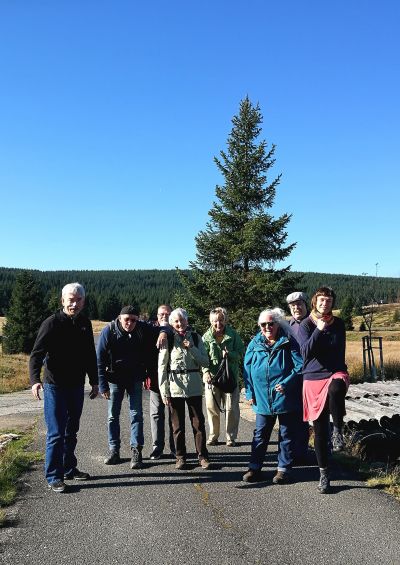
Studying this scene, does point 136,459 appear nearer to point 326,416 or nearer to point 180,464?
point 180,464

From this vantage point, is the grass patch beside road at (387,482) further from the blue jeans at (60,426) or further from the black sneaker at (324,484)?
the blue jeans at (60,426)

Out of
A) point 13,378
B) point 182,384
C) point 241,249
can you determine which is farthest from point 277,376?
point 13,378

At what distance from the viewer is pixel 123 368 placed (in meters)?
6.43

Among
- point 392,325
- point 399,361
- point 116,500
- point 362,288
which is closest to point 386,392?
point 116,500

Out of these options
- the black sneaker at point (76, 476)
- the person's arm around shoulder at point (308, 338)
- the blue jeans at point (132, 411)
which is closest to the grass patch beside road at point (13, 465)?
the black sneaker at point (76, 476)

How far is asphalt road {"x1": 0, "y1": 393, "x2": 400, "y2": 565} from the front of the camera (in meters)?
4.00

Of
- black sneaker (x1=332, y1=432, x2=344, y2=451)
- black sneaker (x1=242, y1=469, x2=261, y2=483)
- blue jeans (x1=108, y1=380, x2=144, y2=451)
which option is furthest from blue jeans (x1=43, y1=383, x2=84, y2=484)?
black sneaker (x1=332, y1=432, x2=344, y2=451)

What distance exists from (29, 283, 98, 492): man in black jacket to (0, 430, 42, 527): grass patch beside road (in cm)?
43

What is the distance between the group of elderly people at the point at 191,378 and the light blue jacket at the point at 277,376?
11 mm

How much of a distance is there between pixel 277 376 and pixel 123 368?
73.6 inches

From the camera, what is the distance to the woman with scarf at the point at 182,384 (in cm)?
634

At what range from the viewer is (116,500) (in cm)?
520

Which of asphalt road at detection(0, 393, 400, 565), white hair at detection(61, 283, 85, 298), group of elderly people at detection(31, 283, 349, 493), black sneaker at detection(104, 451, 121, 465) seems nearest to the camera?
asphalt road at detection(0, 393, 400, 565)

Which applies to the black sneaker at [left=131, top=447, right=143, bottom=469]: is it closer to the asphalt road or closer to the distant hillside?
the asphalt road
